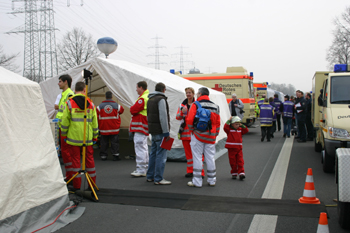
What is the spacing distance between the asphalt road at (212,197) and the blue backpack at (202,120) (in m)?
1.17

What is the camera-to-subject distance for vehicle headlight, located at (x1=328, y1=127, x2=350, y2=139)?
24.4 ft

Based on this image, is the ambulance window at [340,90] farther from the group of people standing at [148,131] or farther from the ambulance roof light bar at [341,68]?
the group of people standing at [148,131]

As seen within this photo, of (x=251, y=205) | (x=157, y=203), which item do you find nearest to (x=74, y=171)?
(x=157, y=203)

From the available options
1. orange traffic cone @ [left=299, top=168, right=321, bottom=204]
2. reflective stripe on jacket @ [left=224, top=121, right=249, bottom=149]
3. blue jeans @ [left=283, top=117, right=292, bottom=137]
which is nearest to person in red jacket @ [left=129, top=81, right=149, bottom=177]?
reflective stripe on jacket @ [left=224, top=121, right=249, bottom=149]

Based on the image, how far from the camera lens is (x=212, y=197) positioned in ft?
20.1

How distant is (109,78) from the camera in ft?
32.9

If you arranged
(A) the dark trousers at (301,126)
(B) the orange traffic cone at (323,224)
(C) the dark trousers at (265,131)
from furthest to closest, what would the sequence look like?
(C) the dark trousers at (265,131)
(A) the dark trousers at (301,126)
(B) the orange traffic cone at (323,224)

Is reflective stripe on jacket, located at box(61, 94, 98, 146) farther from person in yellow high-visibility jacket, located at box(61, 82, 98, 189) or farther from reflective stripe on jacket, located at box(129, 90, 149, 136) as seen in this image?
reflective stripe on jacket, located at box(129, 90, 149, 136)

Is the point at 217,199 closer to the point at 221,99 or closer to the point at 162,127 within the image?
the point at 162,127

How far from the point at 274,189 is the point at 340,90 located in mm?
3543


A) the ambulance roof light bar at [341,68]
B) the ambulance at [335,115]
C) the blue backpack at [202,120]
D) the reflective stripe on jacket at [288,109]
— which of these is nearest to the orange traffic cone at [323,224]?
the ambulance at [335,115]

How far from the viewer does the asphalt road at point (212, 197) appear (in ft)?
15.5

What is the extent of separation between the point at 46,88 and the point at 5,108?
630cm

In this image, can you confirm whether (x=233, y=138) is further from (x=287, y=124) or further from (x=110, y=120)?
(x=287, y=124)
